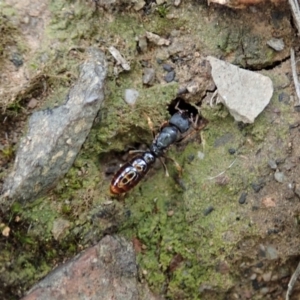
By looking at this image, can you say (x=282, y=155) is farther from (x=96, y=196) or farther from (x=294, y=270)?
(x=96, y=196)

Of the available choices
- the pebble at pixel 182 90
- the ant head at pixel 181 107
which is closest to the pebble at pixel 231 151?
the ant head at pixel 181 107

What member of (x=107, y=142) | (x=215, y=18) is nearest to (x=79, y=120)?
(x=107, y=142)

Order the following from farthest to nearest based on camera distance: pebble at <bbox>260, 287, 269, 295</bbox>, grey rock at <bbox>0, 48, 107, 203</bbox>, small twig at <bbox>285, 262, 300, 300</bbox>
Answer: pebble at <bbox>260, 287, 269, 295</bbox>, small twig at <bbox>285, 262, 300, 300</bbox>, grey rock at <bbox>0, 48, 107, 203</bbox>

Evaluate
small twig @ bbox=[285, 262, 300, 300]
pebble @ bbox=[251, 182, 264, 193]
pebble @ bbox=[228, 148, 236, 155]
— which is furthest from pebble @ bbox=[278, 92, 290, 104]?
small twig @ bbox=[285, 262, 300, 300]

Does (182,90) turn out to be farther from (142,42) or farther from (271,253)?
(271,253)

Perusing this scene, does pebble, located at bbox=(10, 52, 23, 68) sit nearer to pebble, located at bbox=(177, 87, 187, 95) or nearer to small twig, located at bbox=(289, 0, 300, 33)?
pebble, located at bbox=(177, 87, 187, 95)

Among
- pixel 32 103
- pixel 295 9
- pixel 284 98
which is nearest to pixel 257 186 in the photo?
pixel 284 98
